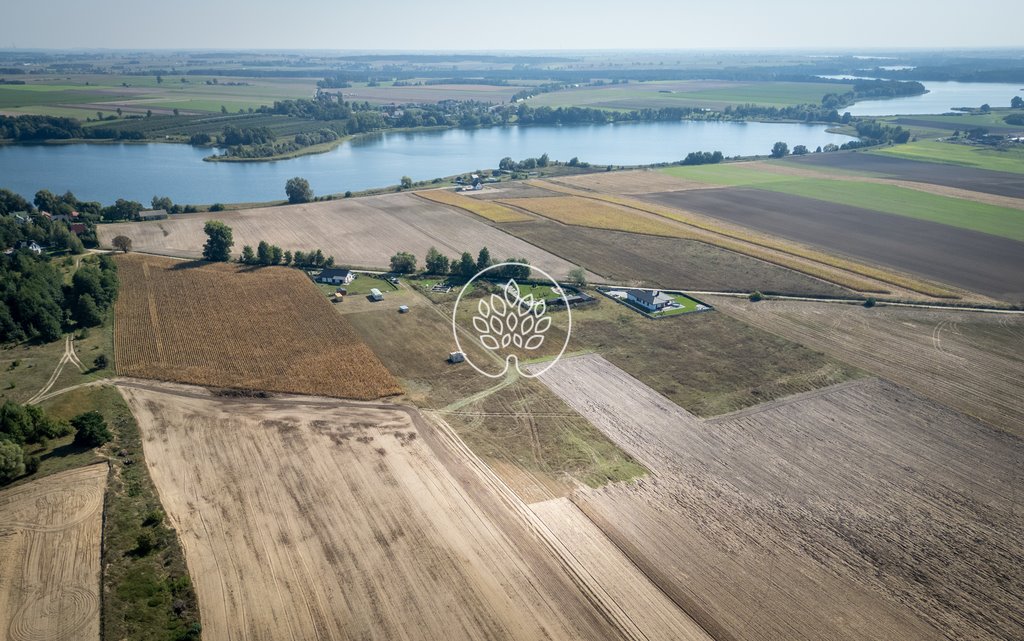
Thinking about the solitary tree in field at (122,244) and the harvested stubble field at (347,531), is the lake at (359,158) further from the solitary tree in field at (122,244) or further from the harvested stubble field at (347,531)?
the harvested stubble field at (347,531)

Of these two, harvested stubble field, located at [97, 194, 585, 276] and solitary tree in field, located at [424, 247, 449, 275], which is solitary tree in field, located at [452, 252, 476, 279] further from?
harvested stubble field, located at [97, 194, 585, 276]

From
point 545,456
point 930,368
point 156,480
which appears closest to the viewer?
point 156,480

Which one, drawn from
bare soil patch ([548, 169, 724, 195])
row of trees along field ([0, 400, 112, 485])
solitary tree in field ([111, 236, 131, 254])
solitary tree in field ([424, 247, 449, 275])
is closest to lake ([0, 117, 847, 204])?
bare soil patch ([548, 169, 724, 195])

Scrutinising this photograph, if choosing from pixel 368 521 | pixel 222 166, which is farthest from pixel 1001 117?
pixel 368 521

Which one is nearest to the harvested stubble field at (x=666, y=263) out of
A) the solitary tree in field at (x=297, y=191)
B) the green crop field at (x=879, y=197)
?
the solitary tree in field at (x=297, y=191)

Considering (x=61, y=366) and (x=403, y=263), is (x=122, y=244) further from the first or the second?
(x=403, y=263)

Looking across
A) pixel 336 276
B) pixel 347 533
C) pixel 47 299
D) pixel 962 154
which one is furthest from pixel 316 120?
pixel 347 533

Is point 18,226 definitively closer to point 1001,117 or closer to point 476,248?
point 476,248
